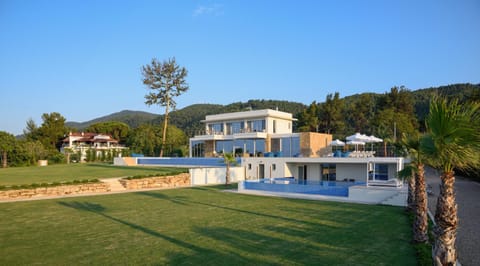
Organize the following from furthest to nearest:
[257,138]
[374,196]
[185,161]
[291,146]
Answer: [185,161] → [257,138] → [291,146] → [374,196]

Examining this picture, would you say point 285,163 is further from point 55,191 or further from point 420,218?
point 420,218

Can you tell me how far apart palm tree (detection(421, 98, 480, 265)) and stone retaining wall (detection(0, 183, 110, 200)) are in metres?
20.2

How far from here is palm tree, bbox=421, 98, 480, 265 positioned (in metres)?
5.62

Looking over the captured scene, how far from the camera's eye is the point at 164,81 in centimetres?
4478

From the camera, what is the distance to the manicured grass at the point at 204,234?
7727mm

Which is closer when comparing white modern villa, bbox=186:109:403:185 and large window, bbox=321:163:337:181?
white modern villa, bbox=186:109:403:185

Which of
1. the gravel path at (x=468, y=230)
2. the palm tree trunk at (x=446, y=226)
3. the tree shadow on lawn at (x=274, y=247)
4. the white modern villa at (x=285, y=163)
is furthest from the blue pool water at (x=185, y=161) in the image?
the palm tree trunk at (x=446, y=226)

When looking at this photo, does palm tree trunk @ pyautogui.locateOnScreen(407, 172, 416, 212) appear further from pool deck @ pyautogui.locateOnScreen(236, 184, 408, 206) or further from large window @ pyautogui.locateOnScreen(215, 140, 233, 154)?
large window @ pyautogui.locateOnScreen(215, 140, 233, 154)

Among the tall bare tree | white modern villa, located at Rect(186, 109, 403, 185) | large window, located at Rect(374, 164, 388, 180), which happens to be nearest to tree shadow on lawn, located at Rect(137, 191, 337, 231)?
white modern villa, located at Rect(186, 109, 403, 185)

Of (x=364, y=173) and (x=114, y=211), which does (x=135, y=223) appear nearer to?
(x=114, y=211)

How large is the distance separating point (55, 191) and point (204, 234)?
46.5 feet

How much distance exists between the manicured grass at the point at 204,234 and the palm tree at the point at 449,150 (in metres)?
1.87

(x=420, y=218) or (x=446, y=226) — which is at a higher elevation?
(x=446, y=226)

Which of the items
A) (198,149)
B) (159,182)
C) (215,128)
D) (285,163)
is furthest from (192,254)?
(198,149)
